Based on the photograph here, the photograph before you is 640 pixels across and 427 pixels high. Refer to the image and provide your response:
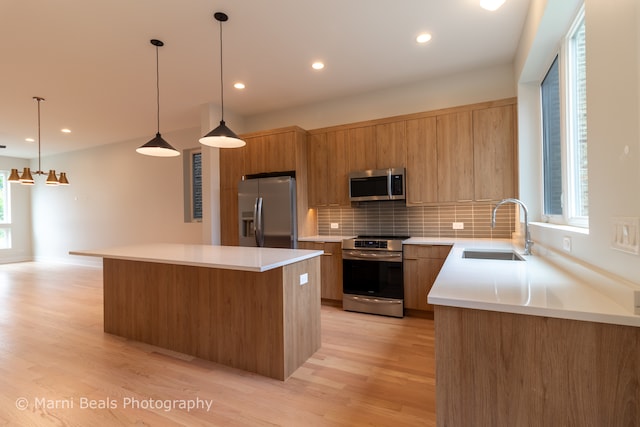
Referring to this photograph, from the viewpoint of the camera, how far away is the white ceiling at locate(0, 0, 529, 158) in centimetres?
244

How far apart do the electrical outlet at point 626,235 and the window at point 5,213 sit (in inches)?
456

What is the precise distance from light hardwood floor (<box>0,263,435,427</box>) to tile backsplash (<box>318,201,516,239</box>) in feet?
3.90

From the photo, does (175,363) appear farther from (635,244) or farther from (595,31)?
(595,31)

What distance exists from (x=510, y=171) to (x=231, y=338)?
3200 millimetres

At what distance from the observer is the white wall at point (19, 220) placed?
26.1ft

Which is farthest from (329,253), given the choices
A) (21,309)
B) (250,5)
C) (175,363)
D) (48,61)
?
(21,309)

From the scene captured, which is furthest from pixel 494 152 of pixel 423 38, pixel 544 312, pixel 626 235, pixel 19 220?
pixel 19 220

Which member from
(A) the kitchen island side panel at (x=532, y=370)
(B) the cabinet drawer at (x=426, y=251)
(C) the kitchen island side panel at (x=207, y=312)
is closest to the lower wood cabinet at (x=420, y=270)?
(B) the cabinet drawer at (x=426, y=251)

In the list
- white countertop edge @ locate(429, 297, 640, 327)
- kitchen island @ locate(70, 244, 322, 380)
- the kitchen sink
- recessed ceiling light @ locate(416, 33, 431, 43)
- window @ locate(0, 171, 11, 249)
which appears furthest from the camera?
window @ locate(0, 171, 11, 249)

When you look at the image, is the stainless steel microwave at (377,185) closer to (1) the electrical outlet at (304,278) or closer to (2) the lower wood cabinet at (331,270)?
(2) the lower wood cabinet at (331,270)

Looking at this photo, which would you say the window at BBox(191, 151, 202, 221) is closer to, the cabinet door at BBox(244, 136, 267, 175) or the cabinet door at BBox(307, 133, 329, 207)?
the cabinet door at BBox(244, 136, 267, 175)

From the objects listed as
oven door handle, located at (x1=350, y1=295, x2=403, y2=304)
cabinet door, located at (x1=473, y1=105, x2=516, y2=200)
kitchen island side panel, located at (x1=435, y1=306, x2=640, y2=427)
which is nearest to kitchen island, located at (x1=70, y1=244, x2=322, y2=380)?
oven door handle, located at (x1=350, y1=295, x2=403, y2=304)

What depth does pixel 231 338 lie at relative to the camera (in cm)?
239

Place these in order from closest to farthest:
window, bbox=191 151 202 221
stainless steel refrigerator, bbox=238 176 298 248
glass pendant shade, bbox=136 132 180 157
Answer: glass pendant shade, bbox=136 132 180 157 < stainless steel refrigerator, bbox=238 176 298 248 < window, bbox=191 151 202 221
